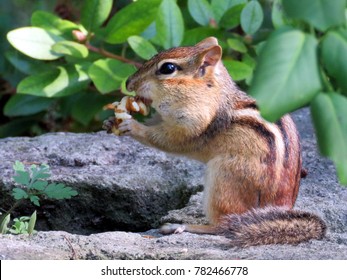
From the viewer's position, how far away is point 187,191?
4.16 m

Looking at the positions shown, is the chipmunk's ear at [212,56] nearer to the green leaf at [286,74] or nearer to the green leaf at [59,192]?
the green leaf at [59,192]

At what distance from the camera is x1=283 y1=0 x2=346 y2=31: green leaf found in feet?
6.10

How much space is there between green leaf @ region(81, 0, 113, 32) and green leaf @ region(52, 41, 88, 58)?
0.14m

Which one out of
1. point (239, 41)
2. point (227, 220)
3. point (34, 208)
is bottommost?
point (34, 208)

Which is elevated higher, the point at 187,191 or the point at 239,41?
the point at 239,41

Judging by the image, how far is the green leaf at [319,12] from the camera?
73.2 inches

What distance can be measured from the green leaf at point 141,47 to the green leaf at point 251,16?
54 cm

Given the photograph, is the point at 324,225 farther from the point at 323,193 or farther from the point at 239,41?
the point at 239,41

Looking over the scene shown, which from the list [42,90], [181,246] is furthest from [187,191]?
[42,90]

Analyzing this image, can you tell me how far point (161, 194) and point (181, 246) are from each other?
87cm

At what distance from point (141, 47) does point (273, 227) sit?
173cm

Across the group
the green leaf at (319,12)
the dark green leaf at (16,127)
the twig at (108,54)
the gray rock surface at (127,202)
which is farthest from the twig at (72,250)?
the dark green leaf at (16,127)

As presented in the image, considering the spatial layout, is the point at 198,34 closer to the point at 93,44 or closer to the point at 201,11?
the point at 201,11

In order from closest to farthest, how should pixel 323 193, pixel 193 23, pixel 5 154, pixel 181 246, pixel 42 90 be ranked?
pixel 181 246, pixel 323 193, pixel 5 154, pixel 42 90, pixel 193 23
